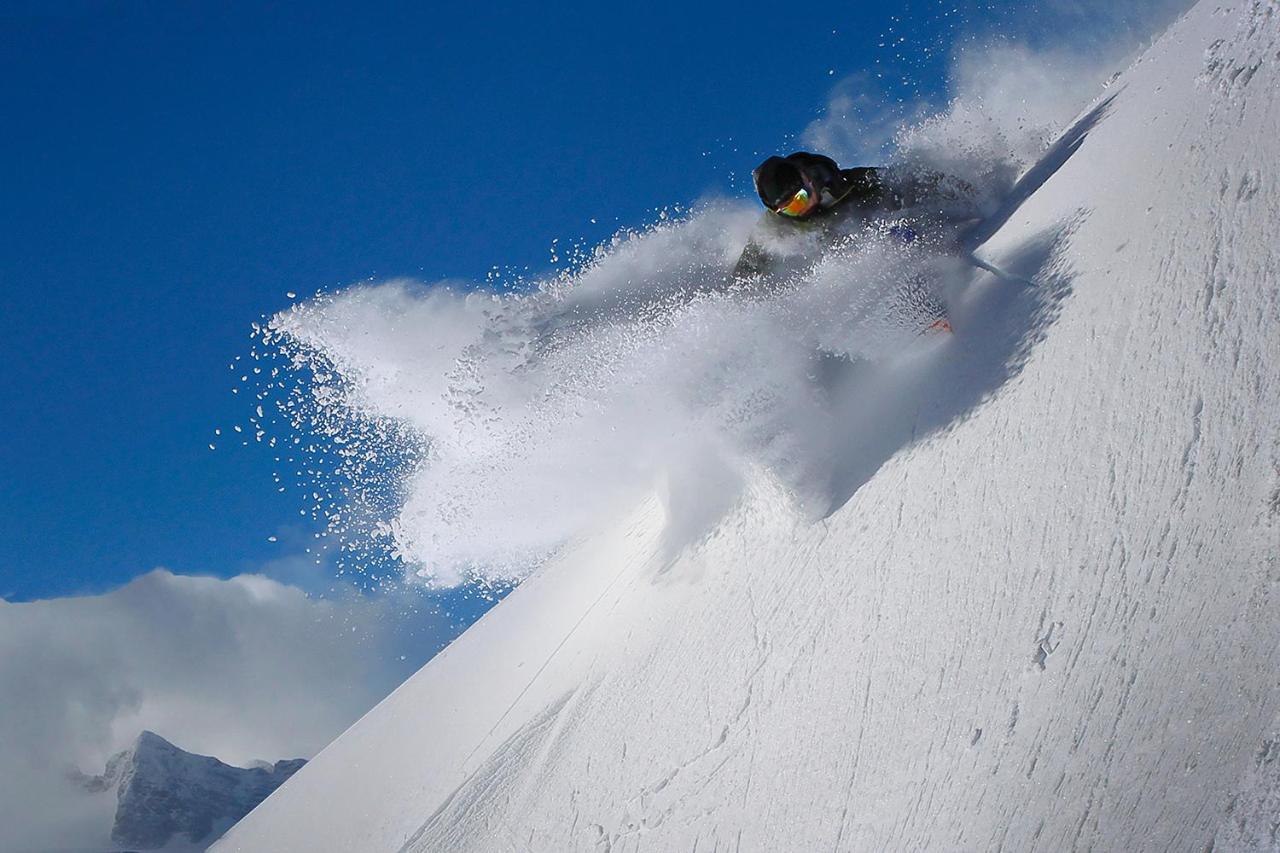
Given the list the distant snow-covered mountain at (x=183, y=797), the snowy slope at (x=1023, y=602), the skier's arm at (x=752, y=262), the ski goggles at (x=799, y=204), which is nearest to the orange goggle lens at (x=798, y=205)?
the ski goggles at (x=799, y=204)

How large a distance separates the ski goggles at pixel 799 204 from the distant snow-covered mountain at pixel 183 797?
510 ft

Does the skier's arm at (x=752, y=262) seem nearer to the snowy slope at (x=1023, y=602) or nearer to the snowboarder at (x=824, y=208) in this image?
the snowboarder at (x=824, y=208)

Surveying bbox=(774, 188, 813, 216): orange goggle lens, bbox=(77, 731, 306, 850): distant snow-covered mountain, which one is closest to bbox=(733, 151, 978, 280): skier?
bbox=(774, 188, 813, 216): orange goggle lens

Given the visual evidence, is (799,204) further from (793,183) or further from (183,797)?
(183,797)

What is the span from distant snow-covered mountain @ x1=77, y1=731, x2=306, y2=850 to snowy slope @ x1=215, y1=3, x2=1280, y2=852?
154 metres

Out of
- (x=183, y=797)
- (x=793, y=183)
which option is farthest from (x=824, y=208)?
(x=183, y=797)

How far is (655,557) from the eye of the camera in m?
10.9

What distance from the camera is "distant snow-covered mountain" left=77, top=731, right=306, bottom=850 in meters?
142

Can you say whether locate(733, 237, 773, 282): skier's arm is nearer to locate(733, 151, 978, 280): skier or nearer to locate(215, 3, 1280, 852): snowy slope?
locate(733, 151, 978, 280): skier

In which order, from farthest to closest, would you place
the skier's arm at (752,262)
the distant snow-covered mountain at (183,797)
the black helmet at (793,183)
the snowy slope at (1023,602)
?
the distant snow-covered mountain at (183,797)
the skier's arm at (752,262)
the black helmet at (793,183)
the snowy slope at (1023,602)

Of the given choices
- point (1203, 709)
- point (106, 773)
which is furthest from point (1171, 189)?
point (106, 773)

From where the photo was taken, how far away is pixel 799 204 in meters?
10.3

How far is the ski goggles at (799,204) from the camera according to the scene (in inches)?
405

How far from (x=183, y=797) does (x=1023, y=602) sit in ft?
576
